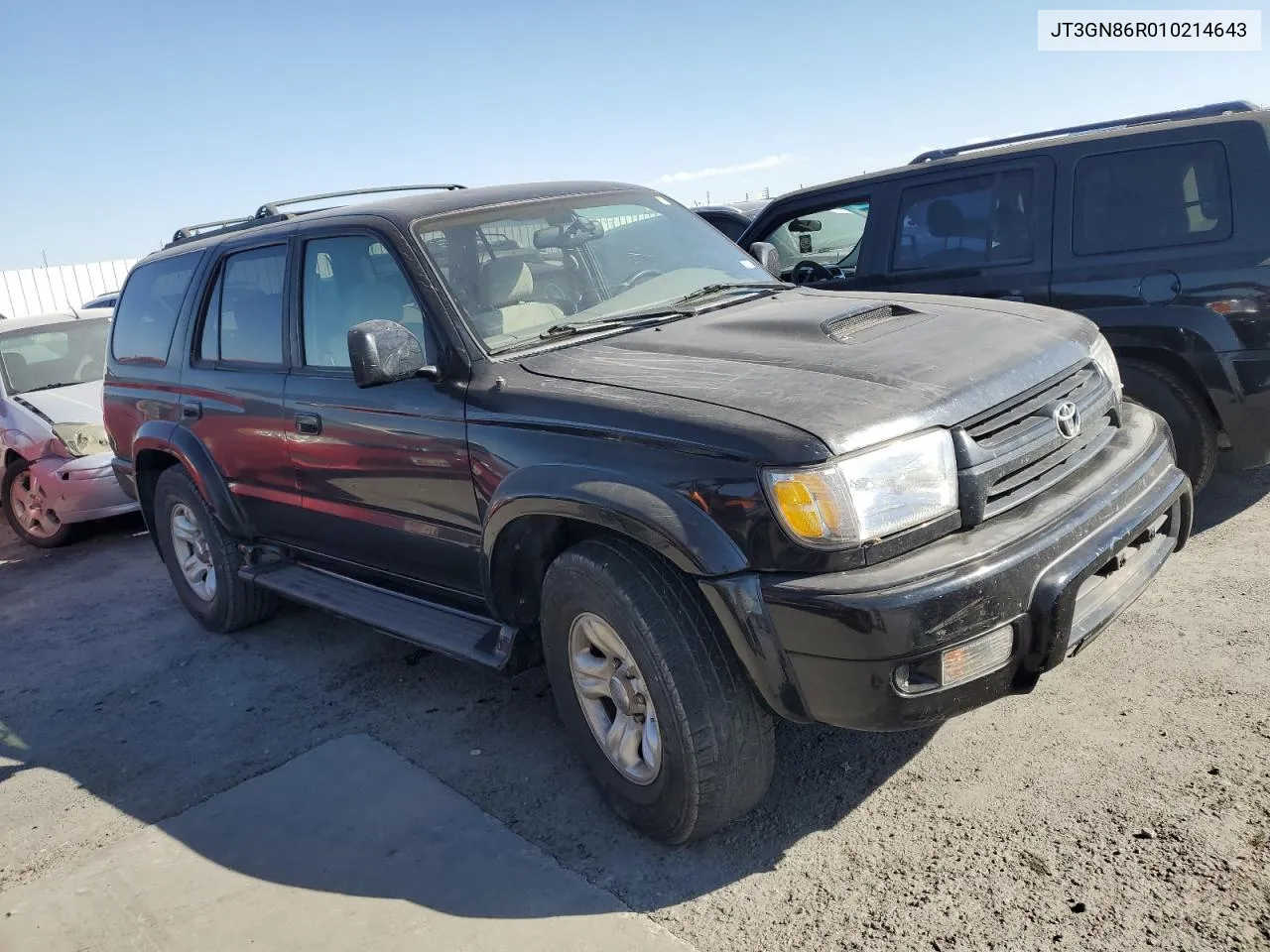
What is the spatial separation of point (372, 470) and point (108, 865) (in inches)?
62.0

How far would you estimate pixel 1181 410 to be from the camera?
466cm

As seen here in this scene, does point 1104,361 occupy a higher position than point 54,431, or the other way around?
point 1104,361

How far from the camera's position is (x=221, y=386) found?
15.6 ft

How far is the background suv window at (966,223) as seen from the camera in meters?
5.09

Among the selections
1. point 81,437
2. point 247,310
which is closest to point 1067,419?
point 247,310

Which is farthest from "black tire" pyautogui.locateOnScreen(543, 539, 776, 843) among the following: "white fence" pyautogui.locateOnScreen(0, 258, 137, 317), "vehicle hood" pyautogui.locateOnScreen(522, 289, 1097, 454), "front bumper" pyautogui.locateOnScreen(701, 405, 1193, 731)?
"white fence" pyautogui.locateOnScreen(0, 258, 137, 317)

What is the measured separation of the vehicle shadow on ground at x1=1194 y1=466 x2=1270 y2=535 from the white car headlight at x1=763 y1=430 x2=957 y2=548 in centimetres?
289

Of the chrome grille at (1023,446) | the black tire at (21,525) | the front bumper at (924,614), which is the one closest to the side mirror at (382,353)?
the front bumper at (924,614)

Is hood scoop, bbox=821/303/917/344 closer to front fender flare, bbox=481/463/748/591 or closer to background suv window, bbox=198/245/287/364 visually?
front fender flare, bbox=481/463/748/591

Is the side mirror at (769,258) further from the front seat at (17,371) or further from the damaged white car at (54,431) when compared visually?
the front seat at (17,371)

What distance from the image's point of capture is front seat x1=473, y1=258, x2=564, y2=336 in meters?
3.60

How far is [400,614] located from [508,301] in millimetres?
1256

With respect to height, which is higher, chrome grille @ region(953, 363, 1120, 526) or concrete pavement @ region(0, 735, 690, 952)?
chrome grille @ region(953, 363, 1120, 526)

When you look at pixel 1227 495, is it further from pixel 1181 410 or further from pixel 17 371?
pixel 17 371
